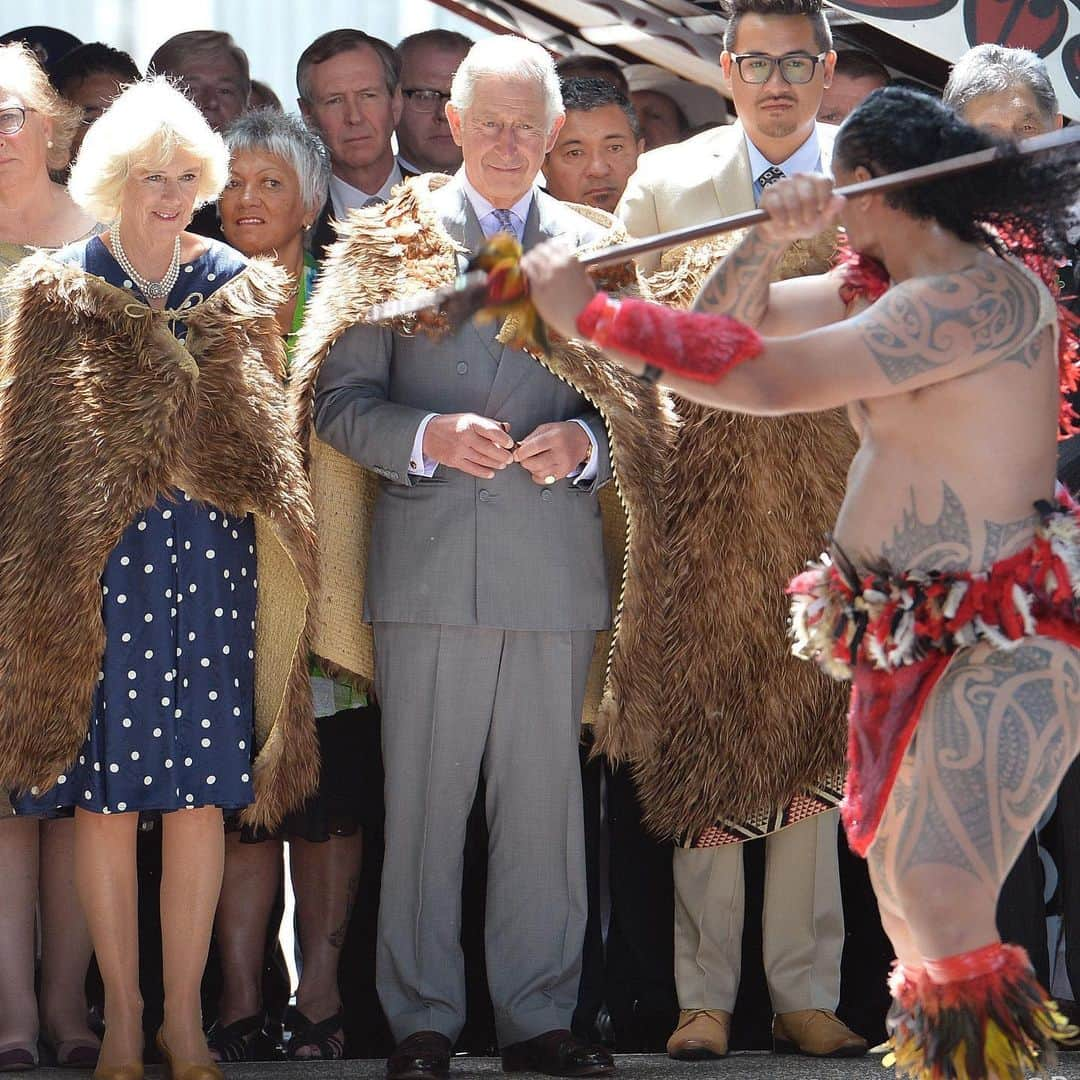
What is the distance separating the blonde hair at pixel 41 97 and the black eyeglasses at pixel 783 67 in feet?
5.67

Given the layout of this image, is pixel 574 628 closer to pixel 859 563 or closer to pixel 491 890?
pixel 491 890

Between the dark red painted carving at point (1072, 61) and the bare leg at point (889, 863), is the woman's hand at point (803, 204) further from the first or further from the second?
the dark red painted carving at point (1072, 61)

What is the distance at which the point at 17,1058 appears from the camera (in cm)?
421

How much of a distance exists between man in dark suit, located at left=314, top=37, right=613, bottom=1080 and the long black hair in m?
1.21

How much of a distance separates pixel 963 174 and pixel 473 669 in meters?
1.69

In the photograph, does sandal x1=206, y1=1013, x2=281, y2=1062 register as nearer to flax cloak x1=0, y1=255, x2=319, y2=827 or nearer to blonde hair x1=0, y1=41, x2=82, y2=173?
flax cloak x1=0, y1=255, x2=319, y2=827

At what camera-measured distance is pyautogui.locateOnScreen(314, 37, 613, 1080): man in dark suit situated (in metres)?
4.34

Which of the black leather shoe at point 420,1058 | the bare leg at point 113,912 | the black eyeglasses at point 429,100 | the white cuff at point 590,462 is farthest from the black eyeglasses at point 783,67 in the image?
the black leather shoe at point 420,1058

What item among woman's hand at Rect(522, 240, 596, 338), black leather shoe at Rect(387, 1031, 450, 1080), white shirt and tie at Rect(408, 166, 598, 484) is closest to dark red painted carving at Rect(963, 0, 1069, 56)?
white shirt and tie at Rect(408, 166, 598, 484)

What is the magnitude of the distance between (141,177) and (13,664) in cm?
113

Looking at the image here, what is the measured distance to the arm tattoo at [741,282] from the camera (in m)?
3.53

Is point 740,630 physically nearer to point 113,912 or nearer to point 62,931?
point 113,912

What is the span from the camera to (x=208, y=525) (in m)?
4.23

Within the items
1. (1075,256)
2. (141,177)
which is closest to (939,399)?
(1075,256)
